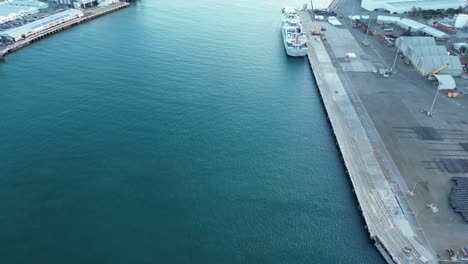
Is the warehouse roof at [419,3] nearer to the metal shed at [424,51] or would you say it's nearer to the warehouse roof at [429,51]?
the metal shed at [424,51]

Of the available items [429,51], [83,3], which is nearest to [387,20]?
[429,51]

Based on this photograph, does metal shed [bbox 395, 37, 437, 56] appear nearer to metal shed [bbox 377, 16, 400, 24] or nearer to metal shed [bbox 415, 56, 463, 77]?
metal shed [bbox 415, 56, 463, 77]

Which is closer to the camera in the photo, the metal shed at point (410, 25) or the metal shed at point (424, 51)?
the metal shed at point (424, 51)

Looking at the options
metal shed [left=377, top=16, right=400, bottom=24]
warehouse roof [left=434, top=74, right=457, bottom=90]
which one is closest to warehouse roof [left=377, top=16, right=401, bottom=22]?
metal shed [left=377, top=16, right=400, bottom=24]

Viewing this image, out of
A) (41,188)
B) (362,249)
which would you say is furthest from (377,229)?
(41,188)

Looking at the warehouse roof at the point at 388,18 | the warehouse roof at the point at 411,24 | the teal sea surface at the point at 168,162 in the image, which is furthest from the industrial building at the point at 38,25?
the warehouse roof at the point at 411,24

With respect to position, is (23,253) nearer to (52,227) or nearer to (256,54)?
(52,227)

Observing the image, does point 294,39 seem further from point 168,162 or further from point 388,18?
point 168,162
